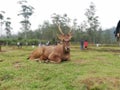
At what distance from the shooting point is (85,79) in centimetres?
877

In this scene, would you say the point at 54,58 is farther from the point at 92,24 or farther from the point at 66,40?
the point at 92,24

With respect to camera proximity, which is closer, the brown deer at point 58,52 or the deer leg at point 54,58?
the brown deer at point 58,52

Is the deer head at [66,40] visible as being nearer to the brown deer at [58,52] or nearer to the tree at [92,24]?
the brown deer at [58,52]

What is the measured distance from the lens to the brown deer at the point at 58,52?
12.5 m

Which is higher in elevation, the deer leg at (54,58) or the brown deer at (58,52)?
the brown deer at (58,52)

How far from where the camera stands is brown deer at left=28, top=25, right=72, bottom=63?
40.9ft

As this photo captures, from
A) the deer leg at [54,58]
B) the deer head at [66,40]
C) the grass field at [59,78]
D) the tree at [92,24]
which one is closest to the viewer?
the grass field at [59,78]

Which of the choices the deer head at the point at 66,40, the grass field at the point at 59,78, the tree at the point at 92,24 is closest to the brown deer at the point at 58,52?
the deer head at the point at 66,40

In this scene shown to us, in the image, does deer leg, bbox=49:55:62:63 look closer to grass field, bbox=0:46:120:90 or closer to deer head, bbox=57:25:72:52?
deer head, bbox=57:25:72:52

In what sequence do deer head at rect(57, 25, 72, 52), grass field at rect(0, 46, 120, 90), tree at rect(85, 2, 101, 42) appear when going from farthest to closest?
tree at rect(85, 2, 101, 42) < deer head at rect(57, 25, 72, 52) < grass field at rect(0, 46, 120, 90)

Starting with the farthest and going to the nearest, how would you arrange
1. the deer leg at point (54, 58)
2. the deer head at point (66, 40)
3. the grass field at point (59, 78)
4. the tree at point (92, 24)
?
1. the tree at point (92, 24)
2. the deer leg at point (54, 58)
3. the deer head at point (66, 40)
4. the grass field at point (59, 78)

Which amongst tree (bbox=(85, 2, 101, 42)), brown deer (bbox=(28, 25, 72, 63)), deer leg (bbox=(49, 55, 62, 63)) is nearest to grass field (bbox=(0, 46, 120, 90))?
deer leg (bbox=(49, 55, 62, 63))

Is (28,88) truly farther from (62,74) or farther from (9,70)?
(9,70)

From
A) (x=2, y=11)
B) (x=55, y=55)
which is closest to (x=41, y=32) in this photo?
(x=2, y=11)
